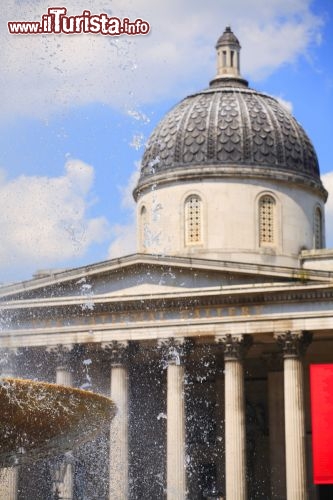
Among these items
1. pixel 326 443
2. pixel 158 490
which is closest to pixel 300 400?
pixel 326 443

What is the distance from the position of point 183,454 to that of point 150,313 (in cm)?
485

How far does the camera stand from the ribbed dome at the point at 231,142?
47.6 metres

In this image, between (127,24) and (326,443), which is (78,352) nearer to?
(326,443)

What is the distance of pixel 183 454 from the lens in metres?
40.3

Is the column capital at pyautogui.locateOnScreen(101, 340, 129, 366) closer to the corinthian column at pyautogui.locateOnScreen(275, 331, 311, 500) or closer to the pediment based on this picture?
the pediment

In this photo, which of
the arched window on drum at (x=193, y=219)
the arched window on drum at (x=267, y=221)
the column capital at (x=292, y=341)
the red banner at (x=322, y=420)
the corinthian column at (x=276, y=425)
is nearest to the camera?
the red banner at (x=322, y=420)

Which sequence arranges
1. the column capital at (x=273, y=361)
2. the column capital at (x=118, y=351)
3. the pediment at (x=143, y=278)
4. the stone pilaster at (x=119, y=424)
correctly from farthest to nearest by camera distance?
the column capital at (x=273, y=361) → the column capital at (x=118, y=351) → the stone pilaster at (x=119, y=424) → the pediment at (x=143, y=278)

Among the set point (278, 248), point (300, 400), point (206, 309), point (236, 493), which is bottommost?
point (236, 493)

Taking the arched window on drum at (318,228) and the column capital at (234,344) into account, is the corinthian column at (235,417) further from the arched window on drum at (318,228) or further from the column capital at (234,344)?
the arched window on drum at (318,228)

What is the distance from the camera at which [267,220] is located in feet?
157

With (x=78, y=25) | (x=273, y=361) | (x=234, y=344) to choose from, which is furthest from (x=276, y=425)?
(x=78, y=25)

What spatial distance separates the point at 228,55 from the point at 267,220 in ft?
27.7

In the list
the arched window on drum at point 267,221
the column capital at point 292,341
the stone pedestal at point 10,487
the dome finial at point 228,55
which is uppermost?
the dome finial at point 228,55

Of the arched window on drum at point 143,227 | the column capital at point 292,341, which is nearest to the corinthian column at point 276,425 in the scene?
the column capital at point 292,341
